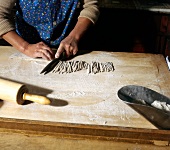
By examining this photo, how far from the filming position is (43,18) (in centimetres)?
138

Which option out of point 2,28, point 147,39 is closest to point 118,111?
point 2,28

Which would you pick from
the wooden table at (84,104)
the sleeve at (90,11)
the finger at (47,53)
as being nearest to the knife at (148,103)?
the wooden table at (84,104)

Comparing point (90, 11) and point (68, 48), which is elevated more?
point (90, 11)

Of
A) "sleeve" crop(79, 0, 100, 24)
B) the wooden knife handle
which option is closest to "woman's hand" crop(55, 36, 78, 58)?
"sleeve" crop(79, 0, 100, 24)

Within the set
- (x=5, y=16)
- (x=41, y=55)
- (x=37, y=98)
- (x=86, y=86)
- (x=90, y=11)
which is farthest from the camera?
(x=90, y=11)

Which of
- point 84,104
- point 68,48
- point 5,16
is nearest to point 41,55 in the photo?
point 68,48

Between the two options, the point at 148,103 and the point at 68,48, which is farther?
the point at 68,48

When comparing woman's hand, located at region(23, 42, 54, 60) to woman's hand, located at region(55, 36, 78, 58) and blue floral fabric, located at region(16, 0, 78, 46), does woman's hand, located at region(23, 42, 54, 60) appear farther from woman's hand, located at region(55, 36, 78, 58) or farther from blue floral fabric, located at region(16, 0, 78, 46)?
blue floral fabric, located at region(16, 0, 78, 46)

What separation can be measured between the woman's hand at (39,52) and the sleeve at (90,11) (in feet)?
1.02

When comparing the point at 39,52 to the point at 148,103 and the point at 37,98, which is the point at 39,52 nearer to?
the point at 37,98

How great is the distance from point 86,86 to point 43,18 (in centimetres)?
58

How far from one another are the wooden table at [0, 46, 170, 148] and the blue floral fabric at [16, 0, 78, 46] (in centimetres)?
25

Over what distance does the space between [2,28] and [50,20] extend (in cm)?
27

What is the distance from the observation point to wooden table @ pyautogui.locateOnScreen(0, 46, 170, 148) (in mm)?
747
